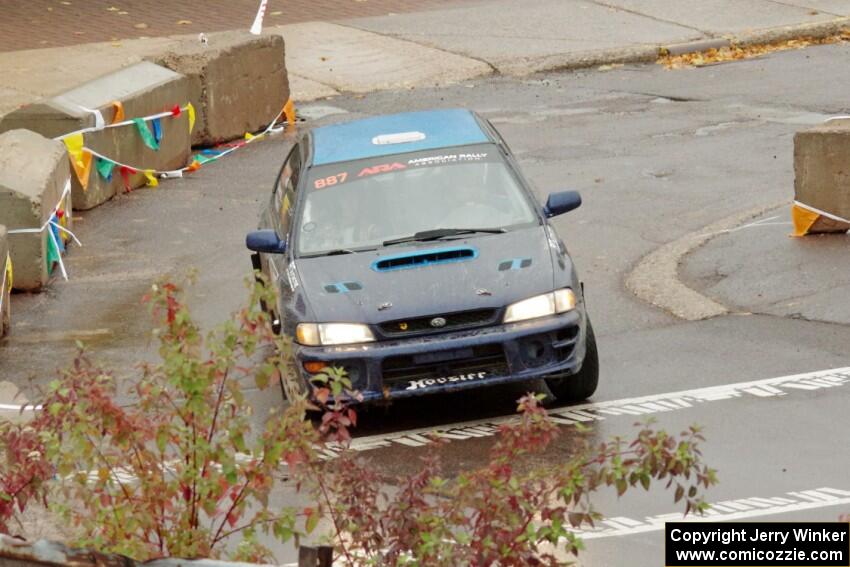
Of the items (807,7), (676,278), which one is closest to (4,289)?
(676,278)

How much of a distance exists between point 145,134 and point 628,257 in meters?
5.96

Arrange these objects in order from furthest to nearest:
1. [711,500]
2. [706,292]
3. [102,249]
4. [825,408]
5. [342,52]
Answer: [342,52] < [102,249] < [706,292] < [825,408] < [711,500]

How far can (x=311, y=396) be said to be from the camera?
984 cm

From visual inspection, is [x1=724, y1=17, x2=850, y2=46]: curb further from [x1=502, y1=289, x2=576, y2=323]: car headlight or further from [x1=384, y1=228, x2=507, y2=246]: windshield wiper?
[x1=502, y1=289, x2=576, y2=323]: car headlight

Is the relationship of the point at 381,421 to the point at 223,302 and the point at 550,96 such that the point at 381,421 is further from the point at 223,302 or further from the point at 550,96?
the point at 550,96

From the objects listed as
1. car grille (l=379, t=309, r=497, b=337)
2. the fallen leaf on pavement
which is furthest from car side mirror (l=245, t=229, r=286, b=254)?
the fallen leaf on pavement

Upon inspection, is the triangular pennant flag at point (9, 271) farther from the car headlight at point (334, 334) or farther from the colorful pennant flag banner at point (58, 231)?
the car headlight at point (334, 334)

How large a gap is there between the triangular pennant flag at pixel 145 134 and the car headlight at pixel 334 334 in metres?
7.94

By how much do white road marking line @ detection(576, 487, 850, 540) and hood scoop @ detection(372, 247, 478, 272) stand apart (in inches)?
98.6

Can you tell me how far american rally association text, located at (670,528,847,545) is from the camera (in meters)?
6.85

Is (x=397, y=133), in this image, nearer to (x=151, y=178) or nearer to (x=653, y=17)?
(x=151, y=178)

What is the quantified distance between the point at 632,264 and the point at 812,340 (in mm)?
2601

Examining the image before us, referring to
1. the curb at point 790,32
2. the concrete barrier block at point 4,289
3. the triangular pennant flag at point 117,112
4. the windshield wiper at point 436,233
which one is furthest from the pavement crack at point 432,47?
the windshield wiper at point 436,233

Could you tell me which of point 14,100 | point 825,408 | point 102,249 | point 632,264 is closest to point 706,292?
point 632,264
